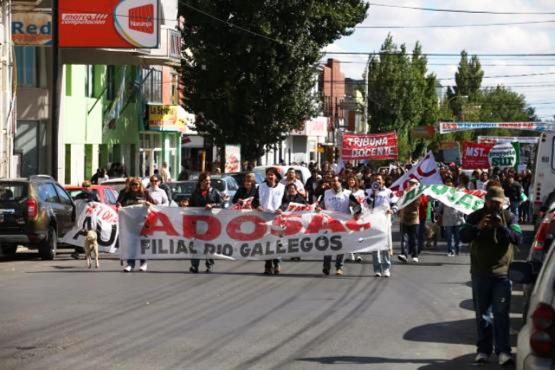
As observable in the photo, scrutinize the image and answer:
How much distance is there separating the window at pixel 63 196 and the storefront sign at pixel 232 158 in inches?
1067

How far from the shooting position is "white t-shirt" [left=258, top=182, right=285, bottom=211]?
68.4 ft

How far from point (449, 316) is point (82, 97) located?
30.5m

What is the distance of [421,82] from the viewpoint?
95125mm

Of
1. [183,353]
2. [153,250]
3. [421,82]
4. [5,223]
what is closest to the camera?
[183,353]

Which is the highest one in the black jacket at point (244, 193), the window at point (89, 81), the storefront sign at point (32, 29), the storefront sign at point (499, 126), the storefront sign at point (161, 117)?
the storefront sign at point (32, 29)

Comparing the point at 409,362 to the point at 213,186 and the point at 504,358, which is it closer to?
the point at 504,358

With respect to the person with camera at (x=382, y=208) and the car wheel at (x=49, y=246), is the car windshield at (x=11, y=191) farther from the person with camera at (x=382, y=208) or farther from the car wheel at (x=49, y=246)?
the person with camera at (x=382, y=208)

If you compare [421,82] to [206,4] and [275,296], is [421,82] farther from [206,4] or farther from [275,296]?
[275,296]

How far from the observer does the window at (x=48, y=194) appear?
23875 millimetres

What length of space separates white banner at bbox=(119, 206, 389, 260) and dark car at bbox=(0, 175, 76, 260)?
2.55m

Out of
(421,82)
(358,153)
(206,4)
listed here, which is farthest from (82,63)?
(421,82)

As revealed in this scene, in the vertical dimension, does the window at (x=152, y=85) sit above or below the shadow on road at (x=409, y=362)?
above

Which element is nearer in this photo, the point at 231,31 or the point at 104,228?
the point at 104,228

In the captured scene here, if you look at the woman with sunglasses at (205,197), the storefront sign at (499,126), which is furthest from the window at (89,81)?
the storefront sign at (499,126)
